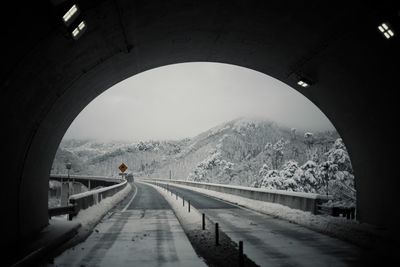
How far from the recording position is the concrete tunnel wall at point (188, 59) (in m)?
8.83

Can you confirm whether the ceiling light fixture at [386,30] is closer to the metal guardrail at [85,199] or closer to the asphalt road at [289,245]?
the asphalt road at [289,245]

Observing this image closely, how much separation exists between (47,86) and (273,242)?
8.45 m

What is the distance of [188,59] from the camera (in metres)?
16.0

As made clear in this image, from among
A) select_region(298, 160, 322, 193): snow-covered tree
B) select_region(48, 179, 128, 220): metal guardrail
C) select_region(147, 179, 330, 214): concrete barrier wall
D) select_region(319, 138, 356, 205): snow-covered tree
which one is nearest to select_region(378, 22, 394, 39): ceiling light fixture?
select_region(147, 179, 330, 214): concrete barrier wall

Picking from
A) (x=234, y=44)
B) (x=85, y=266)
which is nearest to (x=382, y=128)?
(x=234, y=44)

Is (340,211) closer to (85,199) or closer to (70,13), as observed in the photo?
(85,199)

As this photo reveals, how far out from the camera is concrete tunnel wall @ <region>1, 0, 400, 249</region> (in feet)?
29.0

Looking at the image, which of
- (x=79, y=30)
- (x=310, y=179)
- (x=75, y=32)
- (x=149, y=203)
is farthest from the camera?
(x=310, y=179)

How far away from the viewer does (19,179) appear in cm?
1058

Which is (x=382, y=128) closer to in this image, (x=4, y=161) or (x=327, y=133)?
(x=4, y=161)

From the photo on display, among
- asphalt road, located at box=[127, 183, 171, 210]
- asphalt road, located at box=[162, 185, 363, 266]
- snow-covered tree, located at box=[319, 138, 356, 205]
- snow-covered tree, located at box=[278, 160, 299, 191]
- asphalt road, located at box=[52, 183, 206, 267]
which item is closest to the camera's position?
asphalt road, located at box=[52, 183, 206, 267]

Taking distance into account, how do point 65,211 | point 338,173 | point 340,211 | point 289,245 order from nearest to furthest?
point 289,245 → point 340,211 → point 65,211 → point 338,173

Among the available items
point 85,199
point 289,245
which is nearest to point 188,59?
point 289,245

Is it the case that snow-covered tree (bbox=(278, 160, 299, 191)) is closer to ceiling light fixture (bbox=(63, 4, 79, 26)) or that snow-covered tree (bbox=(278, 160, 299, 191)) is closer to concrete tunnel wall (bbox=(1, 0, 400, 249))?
concrete tunnel wall (bbox=(1, 0, 400, 249))
